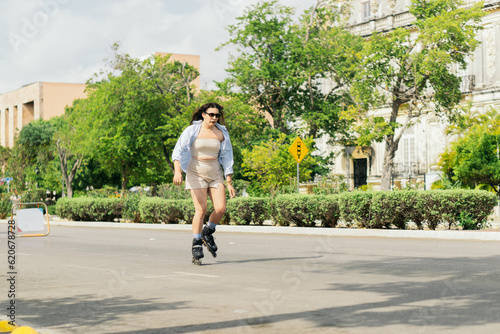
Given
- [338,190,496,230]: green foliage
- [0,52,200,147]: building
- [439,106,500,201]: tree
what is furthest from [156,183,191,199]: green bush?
[0,52,200,147]: building

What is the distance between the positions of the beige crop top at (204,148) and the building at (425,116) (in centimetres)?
2695

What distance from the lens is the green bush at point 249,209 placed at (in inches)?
918

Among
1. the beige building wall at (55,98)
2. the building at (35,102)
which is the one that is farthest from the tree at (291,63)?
the beige building wall at (55,98)

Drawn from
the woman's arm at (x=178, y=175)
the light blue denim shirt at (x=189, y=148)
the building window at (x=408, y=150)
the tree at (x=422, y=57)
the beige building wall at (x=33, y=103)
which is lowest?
the woman's arm at (x=178, y=175)

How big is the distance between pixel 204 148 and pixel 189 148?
210 mm

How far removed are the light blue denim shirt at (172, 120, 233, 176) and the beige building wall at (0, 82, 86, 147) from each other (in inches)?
3351

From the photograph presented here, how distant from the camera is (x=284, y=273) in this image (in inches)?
360

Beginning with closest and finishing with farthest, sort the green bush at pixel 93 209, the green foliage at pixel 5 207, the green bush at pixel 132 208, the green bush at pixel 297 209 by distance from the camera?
the green bush at pixel 297 209, the green bush at pixel 132 208, the green bush at pixel 93 209, the green foliage at pixel 5 207

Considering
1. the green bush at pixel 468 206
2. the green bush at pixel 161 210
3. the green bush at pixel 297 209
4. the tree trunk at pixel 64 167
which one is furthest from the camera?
the tree trunk at pixel 64 167

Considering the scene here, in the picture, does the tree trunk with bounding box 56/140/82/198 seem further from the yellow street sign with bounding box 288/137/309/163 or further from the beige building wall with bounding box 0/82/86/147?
the beige building wall with bounding box 0/82/86/147

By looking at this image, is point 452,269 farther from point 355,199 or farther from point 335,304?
point 355,199

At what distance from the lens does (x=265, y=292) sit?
7.41 meters

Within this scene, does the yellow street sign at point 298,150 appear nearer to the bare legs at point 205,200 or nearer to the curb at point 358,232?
the curb at point 358,232

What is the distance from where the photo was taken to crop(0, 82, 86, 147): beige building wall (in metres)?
95.5
